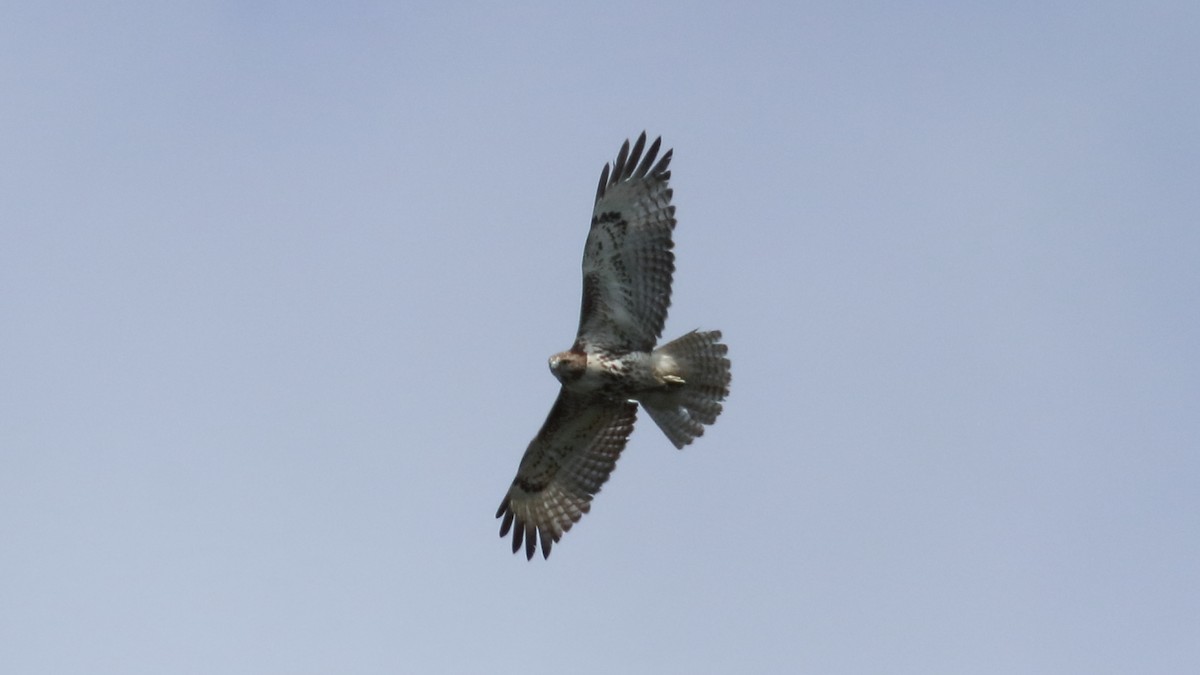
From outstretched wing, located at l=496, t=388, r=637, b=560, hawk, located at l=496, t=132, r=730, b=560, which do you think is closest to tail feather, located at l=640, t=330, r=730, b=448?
hawk, located at l=496, t=132, r=730, b=560

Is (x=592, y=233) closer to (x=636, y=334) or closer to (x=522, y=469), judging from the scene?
(x=636, y=334)

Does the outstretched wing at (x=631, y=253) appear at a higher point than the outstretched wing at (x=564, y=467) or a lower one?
higher

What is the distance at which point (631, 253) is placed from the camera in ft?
54.9

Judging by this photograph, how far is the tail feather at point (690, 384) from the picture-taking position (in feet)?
56.0

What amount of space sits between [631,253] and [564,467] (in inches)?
105

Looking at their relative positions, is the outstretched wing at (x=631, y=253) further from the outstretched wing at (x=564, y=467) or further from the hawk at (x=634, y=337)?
the outstretched wing at (x=564, y=467)

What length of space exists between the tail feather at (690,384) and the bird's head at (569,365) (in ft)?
2.15

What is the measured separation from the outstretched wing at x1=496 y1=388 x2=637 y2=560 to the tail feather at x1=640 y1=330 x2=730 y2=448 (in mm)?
571

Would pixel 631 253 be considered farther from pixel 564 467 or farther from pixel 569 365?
pixel 564 467

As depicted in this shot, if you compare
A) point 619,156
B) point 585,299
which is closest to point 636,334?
point 585,299

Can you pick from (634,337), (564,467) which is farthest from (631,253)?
(564,467)

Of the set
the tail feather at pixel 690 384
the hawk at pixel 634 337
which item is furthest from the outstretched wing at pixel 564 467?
the tail feather at pixel 690 384

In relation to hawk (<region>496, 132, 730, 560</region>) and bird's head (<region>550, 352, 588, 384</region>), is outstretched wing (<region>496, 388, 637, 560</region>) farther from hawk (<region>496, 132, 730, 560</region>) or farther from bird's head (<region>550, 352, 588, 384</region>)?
bird's head (<region>550, 352, 588, 384</region>)

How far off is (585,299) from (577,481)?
7.27 ft
